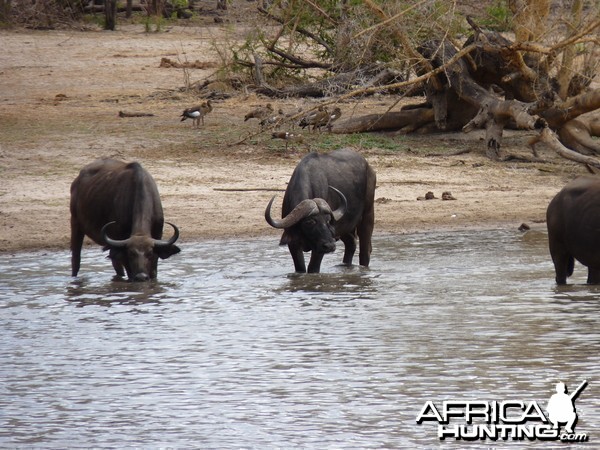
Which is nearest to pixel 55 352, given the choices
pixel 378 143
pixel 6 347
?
pixel 6 347

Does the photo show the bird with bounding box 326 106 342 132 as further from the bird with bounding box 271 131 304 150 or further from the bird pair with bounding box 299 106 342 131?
the bird with bounding box 271 131 304 150

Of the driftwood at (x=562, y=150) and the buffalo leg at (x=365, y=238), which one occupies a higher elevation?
the driftwood at (x=562, y=150)

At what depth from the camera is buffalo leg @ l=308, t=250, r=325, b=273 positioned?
38.0 ft

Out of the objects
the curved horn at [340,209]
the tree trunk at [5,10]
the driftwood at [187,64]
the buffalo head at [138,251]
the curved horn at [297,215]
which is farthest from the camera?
the tree trunk at [5,10]

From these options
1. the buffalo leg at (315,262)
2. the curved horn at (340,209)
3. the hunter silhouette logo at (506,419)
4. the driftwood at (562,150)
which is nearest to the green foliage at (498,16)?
the driftwood at (562,150)

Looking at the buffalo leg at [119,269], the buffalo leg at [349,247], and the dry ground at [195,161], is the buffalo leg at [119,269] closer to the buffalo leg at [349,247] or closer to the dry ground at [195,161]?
the dry ground at [195,161]

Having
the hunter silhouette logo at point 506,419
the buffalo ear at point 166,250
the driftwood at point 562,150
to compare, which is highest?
the driftwood at point 562,150

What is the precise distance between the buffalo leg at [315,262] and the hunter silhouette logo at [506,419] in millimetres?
4397

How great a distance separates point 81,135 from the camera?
58.9 feet

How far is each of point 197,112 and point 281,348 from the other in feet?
34.9

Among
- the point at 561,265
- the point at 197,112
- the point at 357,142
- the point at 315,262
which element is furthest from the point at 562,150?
the point at 561,265

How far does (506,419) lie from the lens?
22.4 ft

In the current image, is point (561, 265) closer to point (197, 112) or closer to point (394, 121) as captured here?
point (394, 121)

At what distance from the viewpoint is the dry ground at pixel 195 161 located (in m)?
14.7
